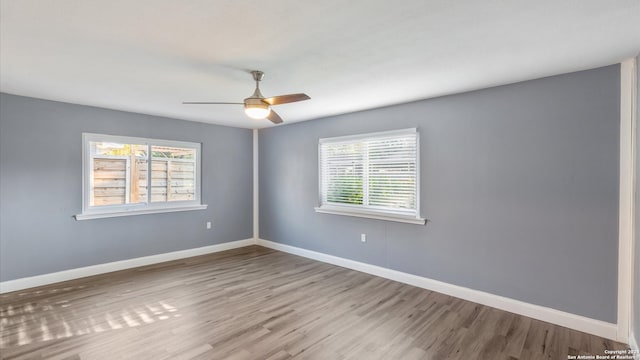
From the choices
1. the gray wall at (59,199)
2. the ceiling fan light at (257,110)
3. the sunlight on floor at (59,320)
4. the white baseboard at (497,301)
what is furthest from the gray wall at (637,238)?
the gray wall at (59,199)

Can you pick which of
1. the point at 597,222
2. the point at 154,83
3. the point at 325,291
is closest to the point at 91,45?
the point at 154,83

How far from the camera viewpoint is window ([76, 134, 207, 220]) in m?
4.44

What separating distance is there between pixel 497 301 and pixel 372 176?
219 cm

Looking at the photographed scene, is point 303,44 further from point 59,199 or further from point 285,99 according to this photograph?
point 59,199

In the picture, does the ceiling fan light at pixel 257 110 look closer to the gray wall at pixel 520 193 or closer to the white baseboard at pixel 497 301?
the gray wall at pixel 520 193

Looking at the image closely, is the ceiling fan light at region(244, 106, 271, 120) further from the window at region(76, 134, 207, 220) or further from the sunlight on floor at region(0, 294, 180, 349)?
the window at region(76, 134, 207, 220)

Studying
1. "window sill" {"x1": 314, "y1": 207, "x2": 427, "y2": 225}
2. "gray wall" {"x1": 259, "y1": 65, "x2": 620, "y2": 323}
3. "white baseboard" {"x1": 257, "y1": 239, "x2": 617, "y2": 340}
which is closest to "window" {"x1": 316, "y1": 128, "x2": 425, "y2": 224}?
"window sill" {"x1": 314, "y1": 207, "x2": 427, "y2": 225}

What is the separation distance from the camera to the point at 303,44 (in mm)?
2334

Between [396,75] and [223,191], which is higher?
[396,75]

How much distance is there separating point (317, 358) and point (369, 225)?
2388 millimetres

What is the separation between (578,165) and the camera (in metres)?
2.87

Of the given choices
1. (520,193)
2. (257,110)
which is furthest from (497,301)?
(257,110)

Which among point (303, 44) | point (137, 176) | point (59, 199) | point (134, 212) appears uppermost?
point (303, 44)

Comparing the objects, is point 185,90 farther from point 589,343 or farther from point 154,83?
point 589,343
